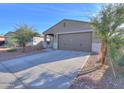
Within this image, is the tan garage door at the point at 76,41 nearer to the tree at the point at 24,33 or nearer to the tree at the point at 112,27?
the tree at the point at 24,33

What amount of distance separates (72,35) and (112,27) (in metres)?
7.89

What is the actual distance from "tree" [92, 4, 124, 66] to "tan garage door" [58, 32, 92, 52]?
5.87m

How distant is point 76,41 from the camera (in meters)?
15.1

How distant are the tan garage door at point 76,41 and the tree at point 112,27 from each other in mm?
→ 5868

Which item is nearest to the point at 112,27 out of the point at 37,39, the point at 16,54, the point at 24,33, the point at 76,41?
the point at 76,41

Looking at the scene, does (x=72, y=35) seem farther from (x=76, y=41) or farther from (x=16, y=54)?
(x=16, y=54)

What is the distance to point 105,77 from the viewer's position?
6.62 meters

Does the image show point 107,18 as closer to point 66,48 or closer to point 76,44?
point 76,44

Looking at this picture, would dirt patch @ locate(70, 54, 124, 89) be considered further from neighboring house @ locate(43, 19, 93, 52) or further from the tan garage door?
neighboring house @ locate(43, 19, 93, 52)

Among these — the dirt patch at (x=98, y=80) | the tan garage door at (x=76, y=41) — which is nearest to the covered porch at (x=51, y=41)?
the tan garage door at (x=76, y=41)

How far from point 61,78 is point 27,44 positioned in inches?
541

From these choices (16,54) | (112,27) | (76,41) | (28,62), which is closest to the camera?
(112,27)

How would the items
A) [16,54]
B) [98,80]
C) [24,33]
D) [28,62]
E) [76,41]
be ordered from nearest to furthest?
[98,80] < [28,62] < [76,41] < [16,54] < [24,33]

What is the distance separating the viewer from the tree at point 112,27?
770 cm
